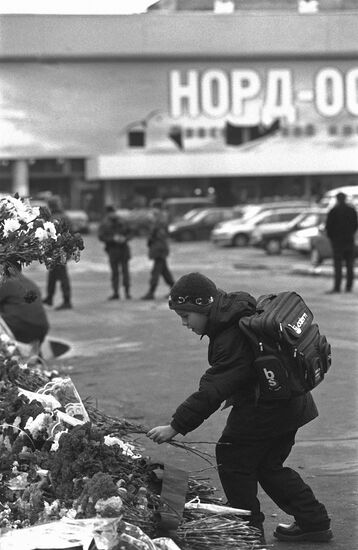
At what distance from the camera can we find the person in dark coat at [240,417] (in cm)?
573

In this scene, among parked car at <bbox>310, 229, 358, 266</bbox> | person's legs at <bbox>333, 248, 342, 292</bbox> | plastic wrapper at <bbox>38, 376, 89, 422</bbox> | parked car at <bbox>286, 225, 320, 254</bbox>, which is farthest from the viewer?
parked car at <bbox>286, 225, 320, 254</bbox>

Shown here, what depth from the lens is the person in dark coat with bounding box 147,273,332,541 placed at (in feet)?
18.8

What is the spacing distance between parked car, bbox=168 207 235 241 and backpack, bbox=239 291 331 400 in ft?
143

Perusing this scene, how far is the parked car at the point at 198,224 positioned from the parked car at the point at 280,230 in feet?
29.7

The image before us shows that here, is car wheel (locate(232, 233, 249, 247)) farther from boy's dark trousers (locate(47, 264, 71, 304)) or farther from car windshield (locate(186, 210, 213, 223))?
boy's dark trousers (locate(47, 264, 71, 304))

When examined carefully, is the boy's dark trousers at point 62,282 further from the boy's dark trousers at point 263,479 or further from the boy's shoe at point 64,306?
the boy's dark trousers at point 263,479

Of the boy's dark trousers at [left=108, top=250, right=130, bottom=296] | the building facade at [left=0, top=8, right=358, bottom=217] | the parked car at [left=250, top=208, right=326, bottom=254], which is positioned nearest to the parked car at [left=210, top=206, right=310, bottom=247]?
the parked car at [left=250, top=208, right=326, bottom=254]

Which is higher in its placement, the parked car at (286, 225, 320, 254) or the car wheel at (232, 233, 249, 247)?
the parked car at (286, 225, 320, 254)

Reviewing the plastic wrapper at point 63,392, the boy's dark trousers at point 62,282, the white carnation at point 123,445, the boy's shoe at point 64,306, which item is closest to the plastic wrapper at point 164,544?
the white carnation at point 123,445

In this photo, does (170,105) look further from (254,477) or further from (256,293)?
(254,477)

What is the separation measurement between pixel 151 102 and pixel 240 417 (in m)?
66.9

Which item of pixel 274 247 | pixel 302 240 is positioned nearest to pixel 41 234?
pixel 302 240

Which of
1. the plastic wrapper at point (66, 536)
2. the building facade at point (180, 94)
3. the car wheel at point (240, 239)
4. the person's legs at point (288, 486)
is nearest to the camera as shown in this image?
the plastic wrapper at point (66, 536)

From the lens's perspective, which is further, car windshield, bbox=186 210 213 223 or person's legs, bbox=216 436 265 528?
car windshield, bbox=186 210 213 223
